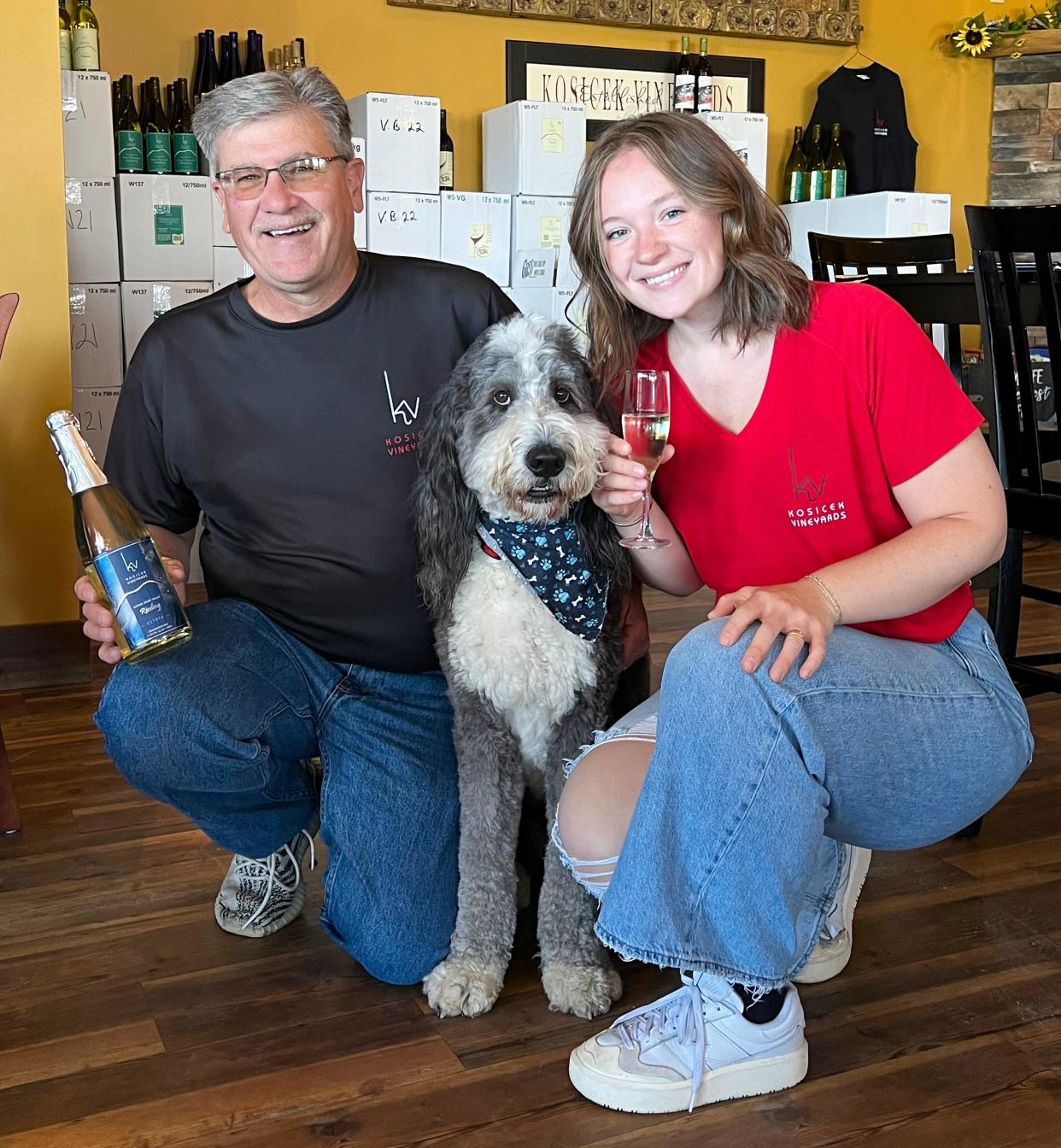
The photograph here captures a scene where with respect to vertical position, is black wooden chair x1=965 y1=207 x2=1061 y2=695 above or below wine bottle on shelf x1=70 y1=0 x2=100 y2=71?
below

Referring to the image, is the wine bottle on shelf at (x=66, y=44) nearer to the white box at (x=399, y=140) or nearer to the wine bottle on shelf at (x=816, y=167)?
the white box at (x=399, y=140)

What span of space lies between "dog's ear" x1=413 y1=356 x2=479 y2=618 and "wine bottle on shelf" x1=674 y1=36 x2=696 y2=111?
4.30 metres

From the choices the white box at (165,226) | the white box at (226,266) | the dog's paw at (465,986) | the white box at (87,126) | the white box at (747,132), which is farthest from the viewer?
the white box at (747,132)

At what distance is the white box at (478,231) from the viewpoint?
473 cm

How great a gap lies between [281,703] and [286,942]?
14.6 inches

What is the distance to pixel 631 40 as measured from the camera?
18.7 ft

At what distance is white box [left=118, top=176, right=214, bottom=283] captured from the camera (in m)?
4.17

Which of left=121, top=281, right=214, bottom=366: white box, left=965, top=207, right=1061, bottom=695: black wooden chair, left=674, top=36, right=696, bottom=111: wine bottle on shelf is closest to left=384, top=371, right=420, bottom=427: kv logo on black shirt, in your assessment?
left=965, top=207, right=1061, bottom=695: black wooden chair

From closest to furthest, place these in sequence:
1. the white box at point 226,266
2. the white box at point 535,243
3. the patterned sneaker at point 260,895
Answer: the patterned sneaker at point 260,895
the white box at point 226,266
the white box at point 535,243

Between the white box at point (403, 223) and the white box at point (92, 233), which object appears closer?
the white box at point (92, 233)

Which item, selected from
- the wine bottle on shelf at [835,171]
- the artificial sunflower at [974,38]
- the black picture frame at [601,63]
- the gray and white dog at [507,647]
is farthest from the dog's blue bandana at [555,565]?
the artificial sunflower at [974,38]

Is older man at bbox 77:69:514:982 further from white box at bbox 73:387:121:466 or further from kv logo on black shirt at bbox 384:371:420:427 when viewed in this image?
white box at bbox 73:387:121:466

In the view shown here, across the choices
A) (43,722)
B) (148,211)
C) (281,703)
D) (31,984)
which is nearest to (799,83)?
(148,211)

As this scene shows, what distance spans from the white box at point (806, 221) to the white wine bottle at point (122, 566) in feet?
14.7
